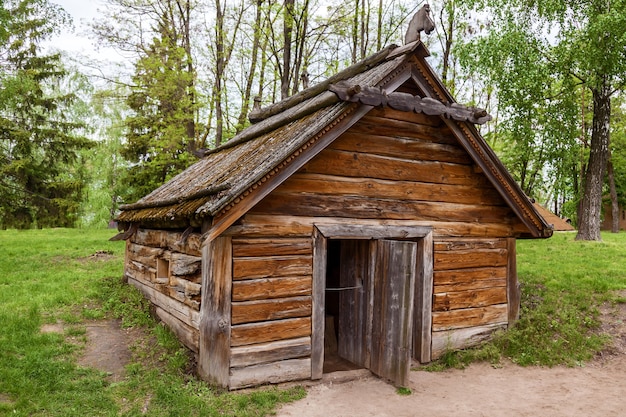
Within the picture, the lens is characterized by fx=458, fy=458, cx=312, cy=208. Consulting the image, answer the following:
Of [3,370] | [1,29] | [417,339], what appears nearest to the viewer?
[3,370]

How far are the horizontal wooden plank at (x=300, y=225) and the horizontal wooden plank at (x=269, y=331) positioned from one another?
1.28 m

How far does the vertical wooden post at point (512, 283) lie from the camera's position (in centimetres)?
913

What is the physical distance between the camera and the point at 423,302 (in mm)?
7980

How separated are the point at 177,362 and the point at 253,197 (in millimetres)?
2779

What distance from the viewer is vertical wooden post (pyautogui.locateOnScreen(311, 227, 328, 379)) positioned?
22.6ft

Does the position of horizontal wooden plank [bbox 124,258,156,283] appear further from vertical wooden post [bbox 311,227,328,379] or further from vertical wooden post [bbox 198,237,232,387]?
vertical wooden post [bbox 311,227,328,379]

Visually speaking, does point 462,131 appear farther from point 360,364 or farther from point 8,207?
point 8,207

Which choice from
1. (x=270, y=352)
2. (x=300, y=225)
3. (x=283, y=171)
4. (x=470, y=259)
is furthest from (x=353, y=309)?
(x=283, y=171)

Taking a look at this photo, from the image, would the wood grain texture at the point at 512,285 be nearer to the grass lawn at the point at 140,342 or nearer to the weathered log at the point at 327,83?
the grass lawn at the point at 140,342

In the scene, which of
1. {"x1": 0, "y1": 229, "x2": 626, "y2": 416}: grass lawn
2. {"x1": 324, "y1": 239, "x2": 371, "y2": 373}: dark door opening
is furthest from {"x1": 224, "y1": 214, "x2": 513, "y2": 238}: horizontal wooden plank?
{"x1": 0, "y1": 229, "x2": 626, "y2": 416}: grass lawn

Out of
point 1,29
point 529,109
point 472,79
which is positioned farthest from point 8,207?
point 472,79

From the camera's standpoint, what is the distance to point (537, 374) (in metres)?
7.69

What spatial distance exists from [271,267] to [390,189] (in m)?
2.49

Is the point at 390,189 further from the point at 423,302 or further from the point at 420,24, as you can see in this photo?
the point at 420,24
